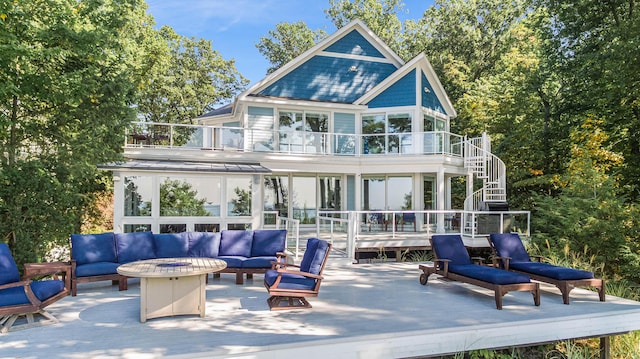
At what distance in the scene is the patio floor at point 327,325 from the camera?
4.59m

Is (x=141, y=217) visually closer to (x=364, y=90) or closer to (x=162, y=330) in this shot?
(x=162, y=330)

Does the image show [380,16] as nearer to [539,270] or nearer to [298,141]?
[298,141]

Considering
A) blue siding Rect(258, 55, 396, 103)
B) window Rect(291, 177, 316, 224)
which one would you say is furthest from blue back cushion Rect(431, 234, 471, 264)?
blue siding Rect(258, 55, 396, 103)

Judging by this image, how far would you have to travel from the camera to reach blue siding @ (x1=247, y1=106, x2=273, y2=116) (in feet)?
50.2

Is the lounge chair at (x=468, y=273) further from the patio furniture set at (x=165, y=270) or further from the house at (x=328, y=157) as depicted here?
the house at (x=328, y=157)

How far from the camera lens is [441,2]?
86.3ft

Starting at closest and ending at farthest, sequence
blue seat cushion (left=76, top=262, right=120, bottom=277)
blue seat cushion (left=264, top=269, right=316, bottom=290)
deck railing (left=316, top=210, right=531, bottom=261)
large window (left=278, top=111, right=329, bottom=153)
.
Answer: blue seat cushion (left=264, top=269, right=316, bottom=290), blue seat cushion (left=76, top=262, right=120, bottom=277), deck railing (left=316, top=210, right=531, bottom=261), large window (left=278, top=111, right=329, bottom=153)

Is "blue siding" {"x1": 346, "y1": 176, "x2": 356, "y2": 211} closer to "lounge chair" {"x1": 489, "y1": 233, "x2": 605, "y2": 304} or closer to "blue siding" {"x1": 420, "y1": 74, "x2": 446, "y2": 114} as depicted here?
"blue siding" {"x1": 420, "y1": 74, "x2": 446, "y2": 114}

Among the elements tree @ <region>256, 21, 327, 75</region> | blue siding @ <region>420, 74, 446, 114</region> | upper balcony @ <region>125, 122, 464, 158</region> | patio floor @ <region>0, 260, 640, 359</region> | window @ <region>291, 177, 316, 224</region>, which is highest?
tree @ <region>256, 21, 327, 75</region>

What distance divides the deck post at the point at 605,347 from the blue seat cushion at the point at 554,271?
1120 millimetres

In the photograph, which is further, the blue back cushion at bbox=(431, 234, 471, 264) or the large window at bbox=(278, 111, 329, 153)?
the large window at bbox=(278, 111, 329, 153)

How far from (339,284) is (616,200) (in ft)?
27.1

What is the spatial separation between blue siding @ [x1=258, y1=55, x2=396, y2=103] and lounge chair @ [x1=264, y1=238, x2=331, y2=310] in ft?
34.6

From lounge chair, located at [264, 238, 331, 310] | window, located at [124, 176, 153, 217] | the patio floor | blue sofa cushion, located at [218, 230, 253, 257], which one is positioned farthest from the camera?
window, located at [124, 176, 153, 217]
